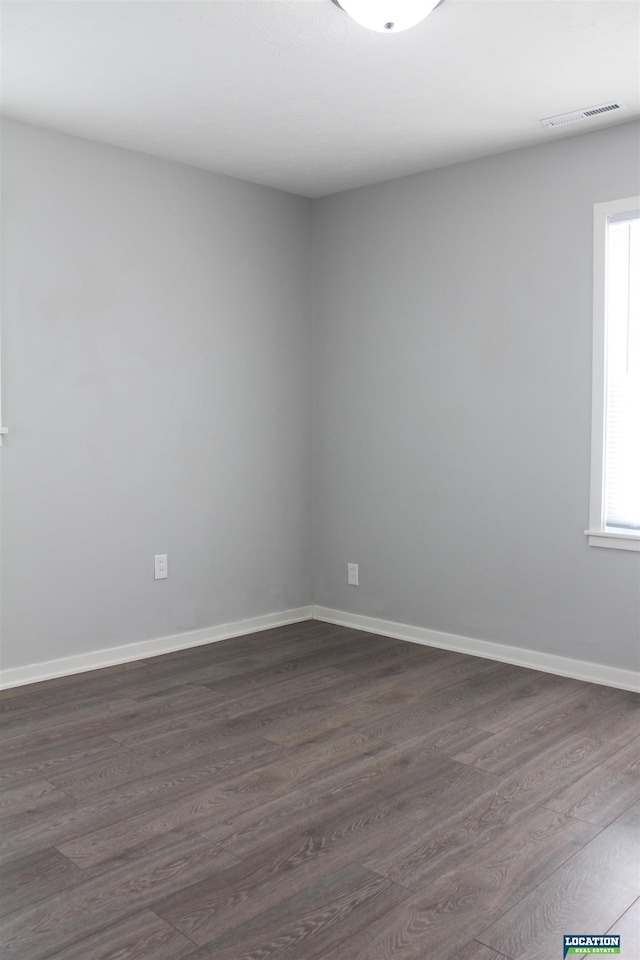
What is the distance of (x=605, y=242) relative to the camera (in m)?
3.53

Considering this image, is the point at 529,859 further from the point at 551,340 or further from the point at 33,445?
the point at 33,445

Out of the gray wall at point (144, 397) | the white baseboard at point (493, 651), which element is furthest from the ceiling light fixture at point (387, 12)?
the white baseboard at point (493, 651)

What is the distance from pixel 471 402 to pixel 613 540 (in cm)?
100

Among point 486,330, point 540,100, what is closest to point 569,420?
point 486,330

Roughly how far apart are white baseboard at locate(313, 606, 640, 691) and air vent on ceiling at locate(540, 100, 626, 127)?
94.4 inches

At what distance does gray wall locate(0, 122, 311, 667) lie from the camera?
3.56m

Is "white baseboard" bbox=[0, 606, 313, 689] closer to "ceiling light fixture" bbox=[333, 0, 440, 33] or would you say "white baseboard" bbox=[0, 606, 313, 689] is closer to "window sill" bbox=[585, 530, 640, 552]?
"window sill" bbox=[585, 530, 640, 552]

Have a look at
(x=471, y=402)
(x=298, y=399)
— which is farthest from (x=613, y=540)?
(x=298, y=399)

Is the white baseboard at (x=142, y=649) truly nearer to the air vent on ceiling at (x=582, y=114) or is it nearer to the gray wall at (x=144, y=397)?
the gray wall at (x=144, y=397)

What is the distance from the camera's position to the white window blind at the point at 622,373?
11.5 feet

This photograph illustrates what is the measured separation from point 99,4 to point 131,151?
1.41 m

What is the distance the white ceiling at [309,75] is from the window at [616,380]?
1.68 ft

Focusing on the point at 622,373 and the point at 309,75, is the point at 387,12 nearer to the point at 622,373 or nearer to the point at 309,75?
Result: the point at 309,75

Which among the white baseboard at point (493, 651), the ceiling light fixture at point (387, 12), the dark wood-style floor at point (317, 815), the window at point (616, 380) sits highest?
the ceiling light fixture at point (387, 12)
